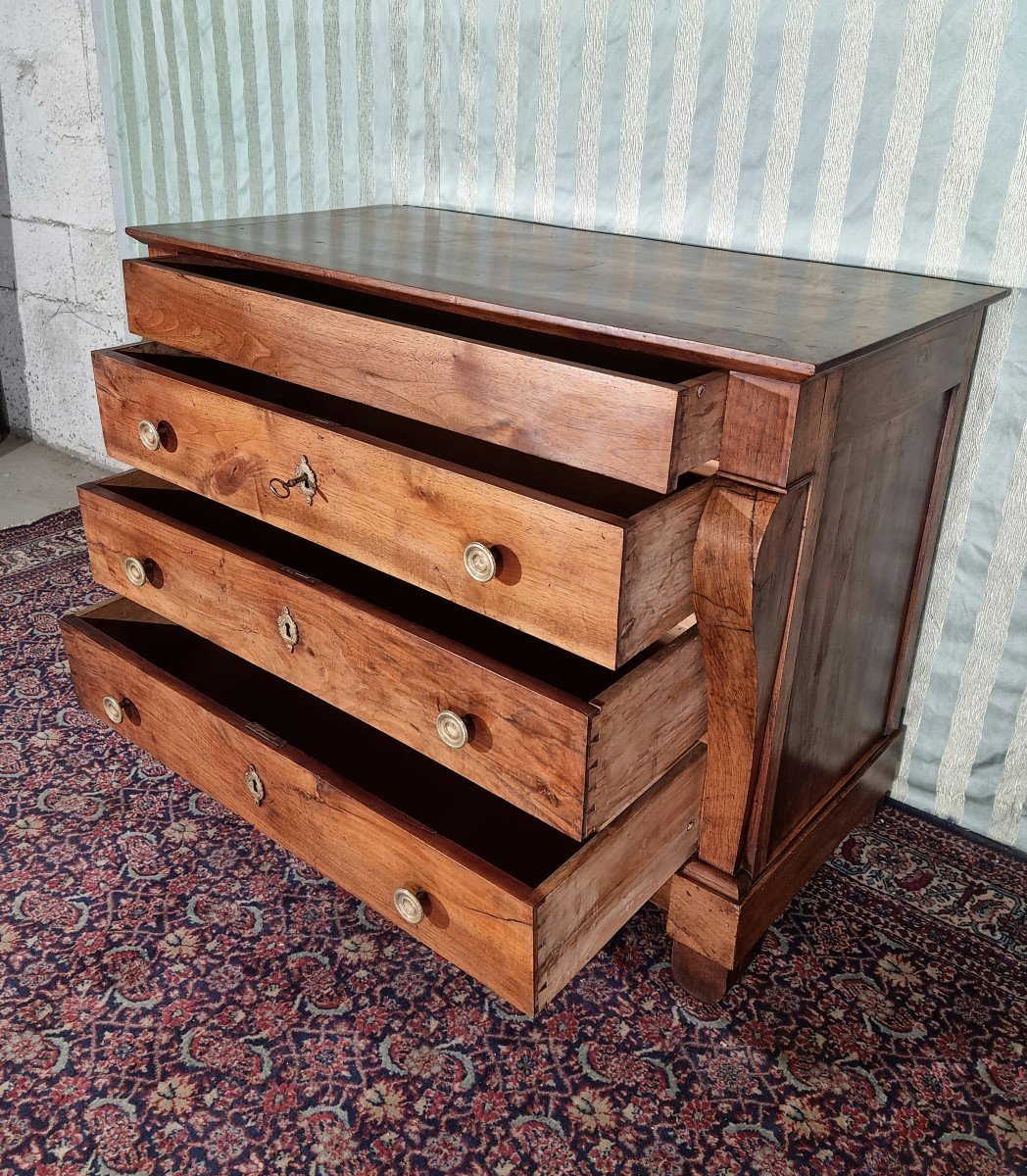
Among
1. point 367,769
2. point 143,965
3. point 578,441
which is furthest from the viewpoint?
point 367,769

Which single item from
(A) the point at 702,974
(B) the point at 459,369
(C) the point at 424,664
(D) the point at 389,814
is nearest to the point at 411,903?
(D) the point at 389,814

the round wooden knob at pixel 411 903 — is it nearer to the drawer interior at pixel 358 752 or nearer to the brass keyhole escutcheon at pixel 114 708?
the drawer interior at pixel 358 752

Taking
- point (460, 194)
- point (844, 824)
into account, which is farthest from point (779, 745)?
point (460, 194)

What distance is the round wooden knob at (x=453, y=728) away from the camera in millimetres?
941

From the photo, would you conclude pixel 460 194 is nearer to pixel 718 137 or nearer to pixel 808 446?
pixel 718 137

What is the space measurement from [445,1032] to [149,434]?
29.2 inches

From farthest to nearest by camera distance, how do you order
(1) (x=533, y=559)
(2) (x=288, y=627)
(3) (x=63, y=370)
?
(3) (x=63, y=370), (2) (x=288, y=627), (1) (x=533, y=559)

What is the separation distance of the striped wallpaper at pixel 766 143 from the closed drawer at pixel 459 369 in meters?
0.35

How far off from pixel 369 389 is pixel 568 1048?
0.70 meters

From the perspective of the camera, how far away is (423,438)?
1281 mm

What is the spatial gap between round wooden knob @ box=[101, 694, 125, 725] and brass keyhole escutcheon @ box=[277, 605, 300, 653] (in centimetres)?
32

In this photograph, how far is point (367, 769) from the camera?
4.13 ft

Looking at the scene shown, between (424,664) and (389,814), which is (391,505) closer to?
(424,664)

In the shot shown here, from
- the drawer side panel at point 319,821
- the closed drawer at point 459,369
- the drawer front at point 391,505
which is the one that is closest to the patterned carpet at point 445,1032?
the drawer side panel at point 319,821
